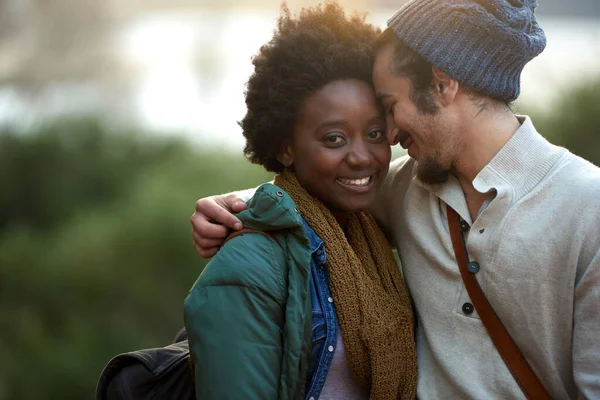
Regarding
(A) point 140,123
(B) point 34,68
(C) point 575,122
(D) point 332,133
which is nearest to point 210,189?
(A) point 140,123

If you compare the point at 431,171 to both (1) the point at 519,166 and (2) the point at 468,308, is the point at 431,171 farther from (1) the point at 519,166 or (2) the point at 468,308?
(2) the point at 468,308

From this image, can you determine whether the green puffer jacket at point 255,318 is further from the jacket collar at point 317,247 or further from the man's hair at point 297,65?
the man's hair at point 297,65

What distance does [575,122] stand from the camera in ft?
17.8

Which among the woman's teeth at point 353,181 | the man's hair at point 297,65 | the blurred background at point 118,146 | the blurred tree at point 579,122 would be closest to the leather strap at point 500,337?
the woman's teeth at point 353,181

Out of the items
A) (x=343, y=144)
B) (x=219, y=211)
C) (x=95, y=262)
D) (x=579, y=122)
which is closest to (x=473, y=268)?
(x=343, y=144)

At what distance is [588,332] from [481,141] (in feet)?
2.38

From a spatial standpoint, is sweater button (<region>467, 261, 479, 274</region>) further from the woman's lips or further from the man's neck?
the woman's lips

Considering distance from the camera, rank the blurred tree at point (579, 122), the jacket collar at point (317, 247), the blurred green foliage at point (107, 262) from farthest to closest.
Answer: the blurred tree at point (579, 122)
the blurred green foliage at point (107, 262)
the jacket collar at point (317, 247)

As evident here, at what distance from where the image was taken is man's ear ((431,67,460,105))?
8.57ft

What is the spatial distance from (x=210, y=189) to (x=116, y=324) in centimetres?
115

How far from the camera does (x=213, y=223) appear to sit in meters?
2.67

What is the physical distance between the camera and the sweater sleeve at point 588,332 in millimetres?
2299

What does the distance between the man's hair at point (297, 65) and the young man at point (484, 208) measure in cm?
11

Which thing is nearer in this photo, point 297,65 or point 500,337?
point 500,337
